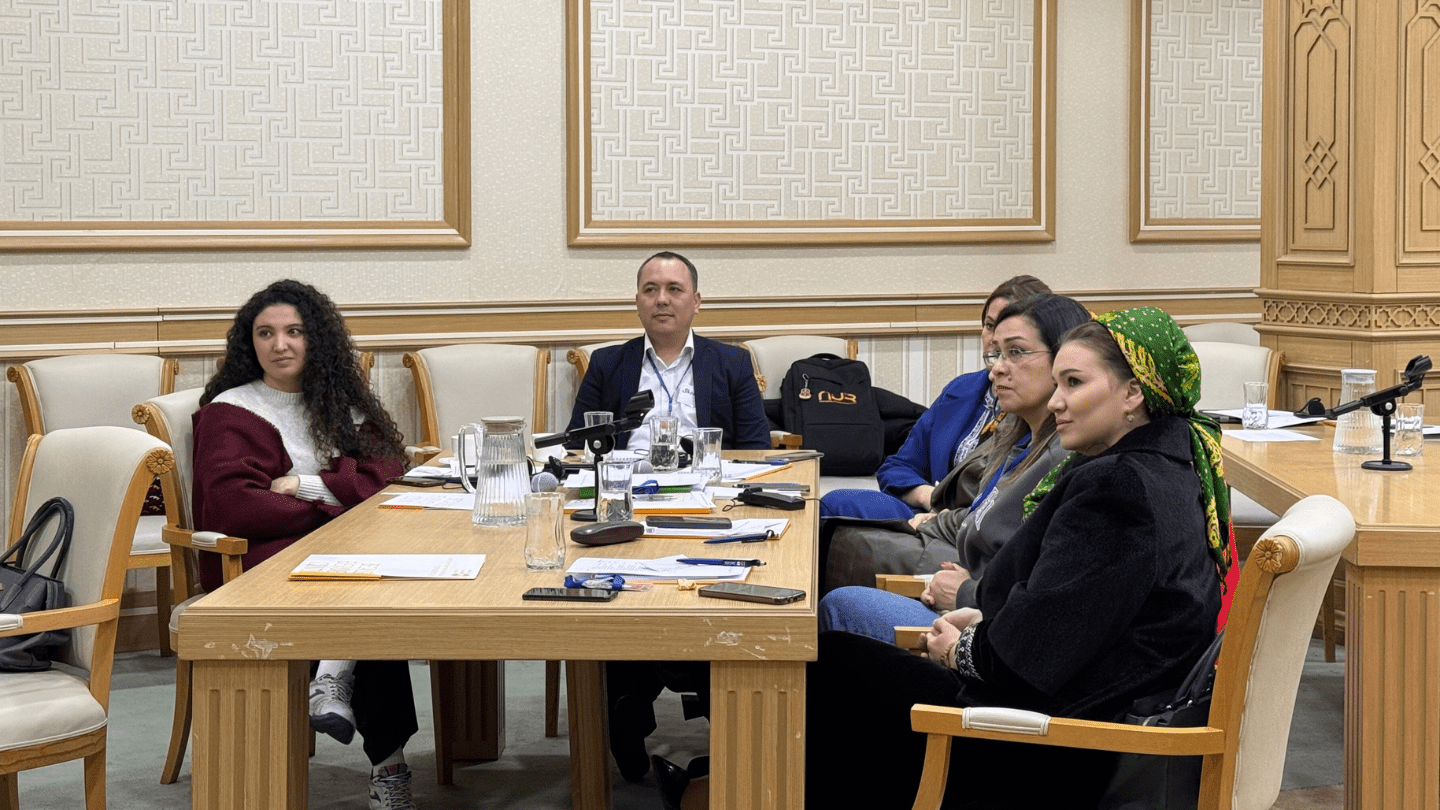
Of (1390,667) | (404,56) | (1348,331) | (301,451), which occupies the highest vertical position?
(404,56)

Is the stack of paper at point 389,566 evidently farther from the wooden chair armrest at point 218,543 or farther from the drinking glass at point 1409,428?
the drinking glass at point 1409,428

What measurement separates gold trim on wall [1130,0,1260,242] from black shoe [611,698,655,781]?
3.39m

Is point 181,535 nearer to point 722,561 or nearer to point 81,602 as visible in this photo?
point 81,602

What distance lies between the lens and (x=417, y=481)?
11.8 ft

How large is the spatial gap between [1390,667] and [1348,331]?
7.96 ft

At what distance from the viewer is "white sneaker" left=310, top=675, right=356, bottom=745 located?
10.2ft

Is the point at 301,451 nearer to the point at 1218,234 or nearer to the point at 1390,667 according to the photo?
the point at 1390,667

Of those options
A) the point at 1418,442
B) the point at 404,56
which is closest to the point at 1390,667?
the point at 1418,442

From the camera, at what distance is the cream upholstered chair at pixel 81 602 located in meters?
2.68

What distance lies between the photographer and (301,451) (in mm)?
3852

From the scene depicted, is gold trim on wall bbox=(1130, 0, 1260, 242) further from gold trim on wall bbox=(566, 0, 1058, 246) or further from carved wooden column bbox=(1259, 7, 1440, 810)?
carved wooden column bbox=(1259, 7, 1440, 810)

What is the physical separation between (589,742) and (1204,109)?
13.7ft

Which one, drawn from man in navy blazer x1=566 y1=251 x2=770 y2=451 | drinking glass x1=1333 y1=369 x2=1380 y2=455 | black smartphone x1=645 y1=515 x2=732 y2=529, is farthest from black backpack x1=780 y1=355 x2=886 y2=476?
black smartphone x1=645 y1=515 x2=732 y2=529

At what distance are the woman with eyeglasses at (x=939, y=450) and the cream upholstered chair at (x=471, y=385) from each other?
162 cm
